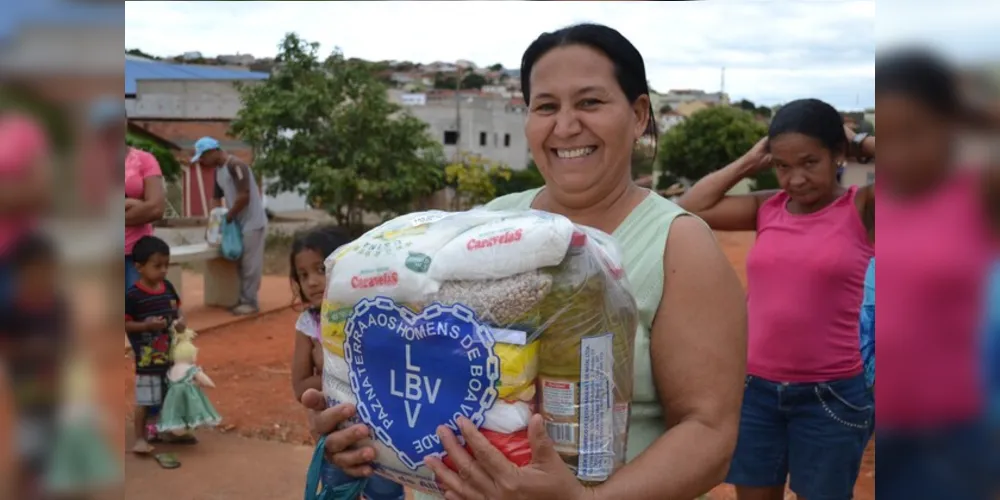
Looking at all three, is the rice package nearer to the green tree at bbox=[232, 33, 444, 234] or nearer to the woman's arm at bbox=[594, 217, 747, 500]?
the woman's arm at bbox=[594, 217, 747, 500]

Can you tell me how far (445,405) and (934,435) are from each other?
2.67 ft

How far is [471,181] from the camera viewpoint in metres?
20.3

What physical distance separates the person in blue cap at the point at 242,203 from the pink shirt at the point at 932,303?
822 centimetres

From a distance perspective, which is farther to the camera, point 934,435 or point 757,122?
point 757,122

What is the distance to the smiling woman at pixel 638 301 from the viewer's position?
53.4 inches

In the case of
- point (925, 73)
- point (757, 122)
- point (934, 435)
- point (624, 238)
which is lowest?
point (934, 435)

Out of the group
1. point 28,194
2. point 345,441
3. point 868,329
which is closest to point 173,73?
point 868,329

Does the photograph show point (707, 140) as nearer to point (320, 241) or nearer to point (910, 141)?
point (320, 241)

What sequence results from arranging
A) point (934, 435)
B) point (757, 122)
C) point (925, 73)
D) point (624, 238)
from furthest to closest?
point (757, 122)
point (624, 238)
point (934, 435)
point (925, 73)

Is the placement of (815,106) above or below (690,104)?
below

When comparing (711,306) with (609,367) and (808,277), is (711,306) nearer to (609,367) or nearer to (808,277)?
(609,367)

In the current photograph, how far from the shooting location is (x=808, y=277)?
10.2ft

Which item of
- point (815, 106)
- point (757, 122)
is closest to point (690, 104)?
point (757, 122)

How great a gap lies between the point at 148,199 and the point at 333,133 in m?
13.3
